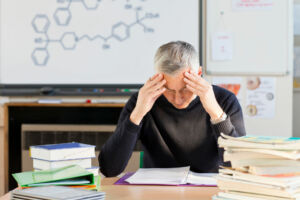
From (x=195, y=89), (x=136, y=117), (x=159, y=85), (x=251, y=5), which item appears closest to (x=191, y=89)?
(x=195, y=89)

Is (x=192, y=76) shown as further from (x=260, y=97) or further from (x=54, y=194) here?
(x=260, y=97)

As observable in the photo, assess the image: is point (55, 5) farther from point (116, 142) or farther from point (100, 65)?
point (116, 142)

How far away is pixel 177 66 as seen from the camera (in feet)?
5.54

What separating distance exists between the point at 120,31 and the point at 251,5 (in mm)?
875

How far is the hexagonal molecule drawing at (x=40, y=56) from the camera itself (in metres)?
3.04

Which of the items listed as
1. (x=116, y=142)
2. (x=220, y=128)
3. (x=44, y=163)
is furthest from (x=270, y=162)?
(x=116, y=142)

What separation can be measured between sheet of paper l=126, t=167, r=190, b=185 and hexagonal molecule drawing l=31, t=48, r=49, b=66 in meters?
1.62

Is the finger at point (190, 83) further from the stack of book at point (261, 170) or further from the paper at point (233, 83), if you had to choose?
the paper at point (233, 83)

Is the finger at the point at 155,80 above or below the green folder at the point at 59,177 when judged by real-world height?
above

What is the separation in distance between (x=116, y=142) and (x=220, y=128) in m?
0.43

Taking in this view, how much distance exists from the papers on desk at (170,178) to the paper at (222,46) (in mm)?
1419

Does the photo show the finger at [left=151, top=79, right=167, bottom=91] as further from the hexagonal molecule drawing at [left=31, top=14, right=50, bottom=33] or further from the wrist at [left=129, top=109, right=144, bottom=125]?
the hexagonal molecule drawing at [left=31, top=14, right=50, bottom=33]

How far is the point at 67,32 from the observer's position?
3.03 m

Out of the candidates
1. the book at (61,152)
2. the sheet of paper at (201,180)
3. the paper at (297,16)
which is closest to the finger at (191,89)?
the sheet of paper at (201,180)
